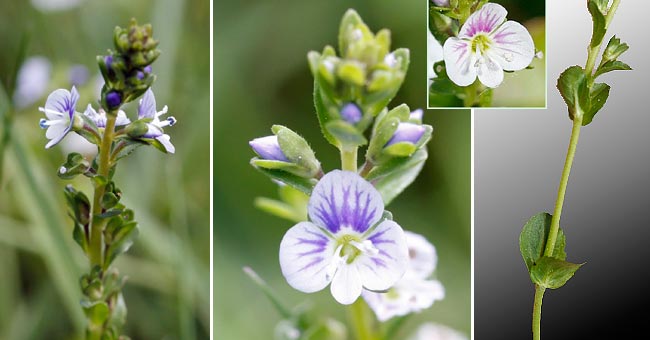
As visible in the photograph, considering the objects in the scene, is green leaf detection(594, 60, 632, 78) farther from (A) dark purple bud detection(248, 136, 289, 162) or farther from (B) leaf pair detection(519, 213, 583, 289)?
(A) dark purple bud detection(248, 136, 289, 162)

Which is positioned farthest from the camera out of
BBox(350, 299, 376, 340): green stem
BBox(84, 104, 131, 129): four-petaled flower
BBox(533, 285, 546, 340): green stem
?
BBox(533, 285, 546, 340): green stem

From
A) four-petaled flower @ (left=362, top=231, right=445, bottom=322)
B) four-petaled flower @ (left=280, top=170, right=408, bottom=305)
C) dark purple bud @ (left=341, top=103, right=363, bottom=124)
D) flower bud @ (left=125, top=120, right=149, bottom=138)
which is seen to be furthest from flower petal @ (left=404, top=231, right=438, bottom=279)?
flower bud @ (left=125, top=120, right=149, bottom=138)

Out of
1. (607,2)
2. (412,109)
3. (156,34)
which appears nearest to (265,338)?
(412,109)

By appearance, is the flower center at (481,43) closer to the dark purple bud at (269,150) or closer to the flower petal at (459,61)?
the flower petal at (459,61)

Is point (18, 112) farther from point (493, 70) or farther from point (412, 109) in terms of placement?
point (493, 70)

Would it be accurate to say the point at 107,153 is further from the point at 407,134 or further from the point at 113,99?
the point at 407,134

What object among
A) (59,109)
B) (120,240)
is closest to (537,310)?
(120,240)
